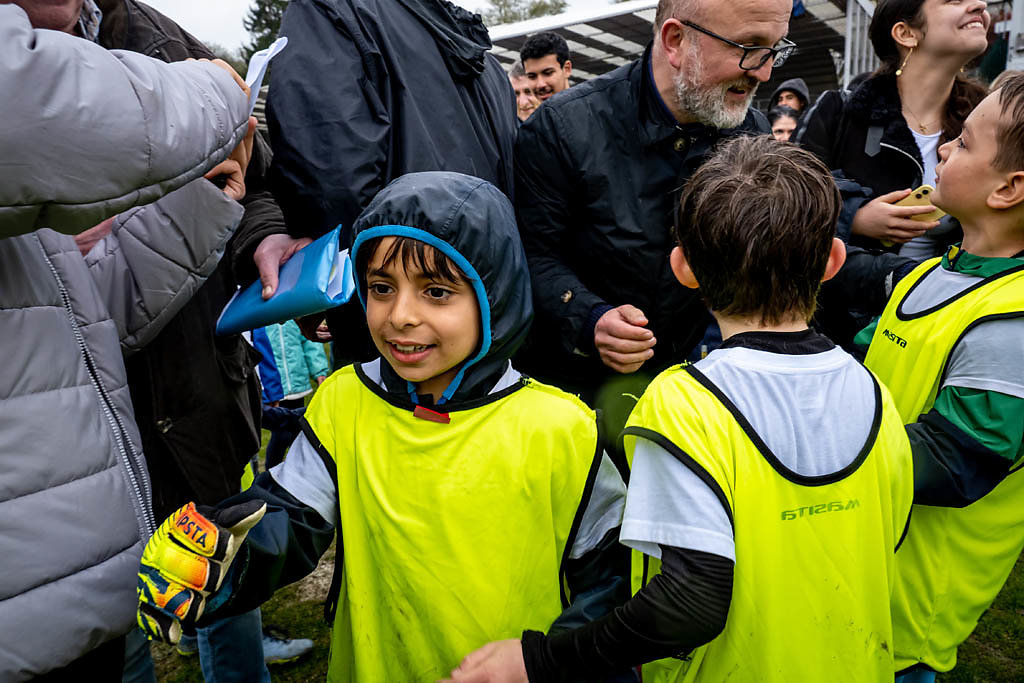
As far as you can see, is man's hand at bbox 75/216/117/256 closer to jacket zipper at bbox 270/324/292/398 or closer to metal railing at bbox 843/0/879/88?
jacket zipper at bbox 270/324/292/398

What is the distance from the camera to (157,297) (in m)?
1.63

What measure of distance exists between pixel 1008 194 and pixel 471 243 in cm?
129

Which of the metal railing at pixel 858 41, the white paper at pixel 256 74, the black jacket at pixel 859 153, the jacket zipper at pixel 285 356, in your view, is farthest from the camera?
the metal railing at pixel 858 41

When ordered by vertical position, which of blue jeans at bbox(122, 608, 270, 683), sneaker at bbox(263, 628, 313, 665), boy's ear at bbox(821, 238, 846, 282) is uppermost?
boy's ear at bbox(821, 238, 846, 282)

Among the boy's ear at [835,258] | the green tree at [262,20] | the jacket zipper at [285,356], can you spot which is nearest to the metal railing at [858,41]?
the jacket zipper at [285,356]

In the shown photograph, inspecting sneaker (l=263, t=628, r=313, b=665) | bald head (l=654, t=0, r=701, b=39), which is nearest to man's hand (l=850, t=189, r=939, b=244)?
bald head (l=654, t=0, r=701, b=39)

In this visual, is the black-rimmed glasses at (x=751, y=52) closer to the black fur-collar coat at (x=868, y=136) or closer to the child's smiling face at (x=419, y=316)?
the black fur-collar coat at (x=868, y=136)

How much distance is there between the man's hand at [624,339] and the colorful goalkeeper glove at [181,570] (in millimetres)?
1078

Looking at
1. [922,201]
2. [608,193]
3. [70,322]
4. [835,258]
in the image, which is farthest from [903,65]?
[70,322]

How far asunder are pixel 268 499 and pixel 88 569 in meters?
0.33

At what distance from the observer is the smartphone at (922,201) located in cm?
222

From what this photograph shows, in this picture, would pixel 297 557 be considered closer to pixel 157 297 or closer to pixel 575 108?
pixel 157 297

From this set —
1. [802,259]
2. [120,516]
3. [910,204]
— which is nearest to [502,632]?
[120,516]

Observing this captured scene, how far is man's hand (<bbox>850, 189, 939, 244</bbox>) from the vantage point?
2.24m
